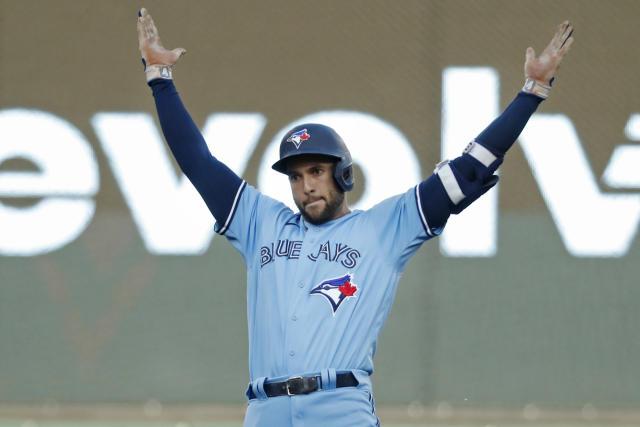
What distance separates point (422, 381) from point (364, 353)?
3.90m

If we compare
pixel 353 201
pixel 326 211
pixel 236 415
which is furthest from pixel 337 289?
pixel 236 415

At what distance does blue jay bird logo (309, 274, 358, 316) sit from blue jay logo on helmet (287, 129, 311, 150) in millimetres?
516

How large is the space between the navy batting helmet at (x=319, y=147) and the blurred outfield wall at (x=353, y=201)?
3522mm

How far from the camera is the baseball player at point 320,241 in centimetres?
331

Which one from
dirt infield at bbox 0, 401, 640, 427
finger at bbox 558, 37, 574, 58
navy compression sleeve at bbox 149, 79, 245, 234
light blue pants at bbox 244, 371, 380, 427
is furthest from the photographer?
dirt infield at bbox 0, 401, 640, 427

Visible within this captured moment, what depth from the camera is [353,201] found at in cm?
716

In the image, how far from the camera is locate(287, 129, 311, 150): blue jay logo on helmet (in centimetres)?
355

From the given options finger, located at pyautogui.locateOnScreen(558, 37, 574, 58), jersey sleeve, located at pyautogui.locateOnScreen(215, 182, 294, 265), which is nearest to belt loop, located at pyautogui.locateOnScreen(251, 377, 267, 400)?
jersey sleeve, located at pyautogui.locateOnScreen(215, 182, 294, 265)

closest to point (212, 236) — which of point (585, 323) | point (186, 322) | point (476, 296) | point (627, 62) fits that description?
point (186, 322)

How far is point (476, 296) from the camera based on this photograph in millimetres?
7188

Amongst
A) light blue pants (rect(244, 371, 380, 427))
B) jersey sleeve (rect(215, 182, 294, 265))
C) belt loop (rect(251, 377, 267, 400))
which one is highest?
jersey sleeve (rect(215, 182, 294, 265))

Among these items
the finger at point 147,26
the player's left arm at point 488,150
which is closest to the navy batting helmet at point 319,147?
the player's left arm at point 488,150

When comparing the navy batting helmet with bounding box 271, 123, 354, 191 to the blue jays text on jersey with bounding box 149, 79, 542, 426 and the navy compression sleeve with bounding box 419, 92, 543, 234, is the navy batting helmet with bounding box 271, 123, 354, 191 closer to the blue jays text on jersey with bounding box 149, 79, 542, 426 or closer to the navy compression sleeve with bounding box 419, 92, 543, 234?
the blue jays text on jersey with bounding box 149, 79, 542, 426

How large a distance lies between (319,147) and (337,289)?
1.73 ft
